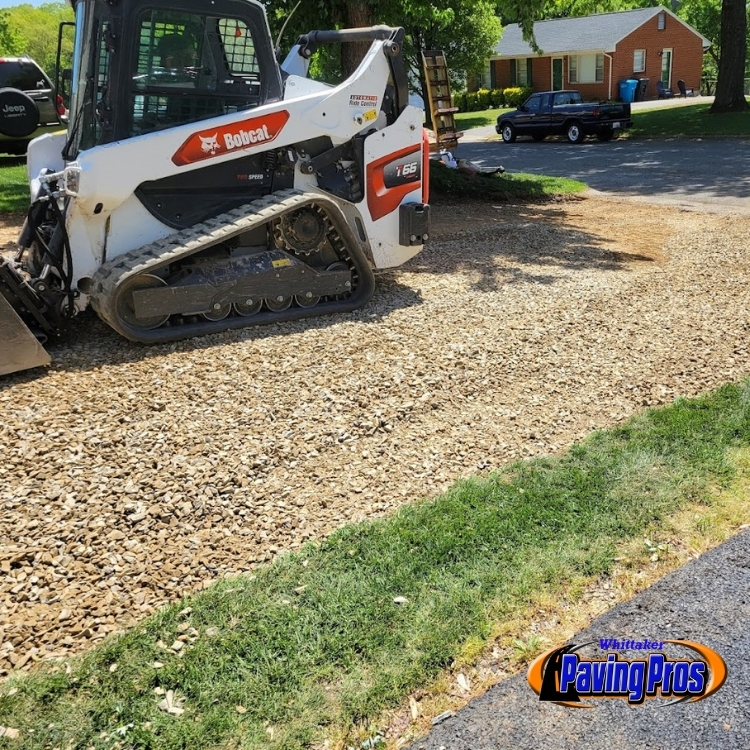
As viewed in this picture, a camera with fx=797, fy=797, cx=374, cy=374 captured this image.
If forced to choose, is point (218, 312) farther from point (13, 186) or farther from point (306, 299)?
point (13, 186)

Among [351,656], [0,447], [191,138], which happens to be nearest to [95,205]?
[191,138]

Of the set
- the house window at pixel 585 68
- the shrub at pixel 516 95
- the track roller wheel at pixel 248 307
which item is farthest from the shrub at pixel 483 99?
A: the track roller wheel at pixel 248 307

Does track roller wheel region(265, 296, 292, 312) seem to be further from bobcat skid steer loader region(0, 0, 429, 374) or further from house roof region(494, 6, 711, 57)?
house roof region(494, 6, 711, 57)

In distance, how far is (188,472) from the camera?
4.45 meters

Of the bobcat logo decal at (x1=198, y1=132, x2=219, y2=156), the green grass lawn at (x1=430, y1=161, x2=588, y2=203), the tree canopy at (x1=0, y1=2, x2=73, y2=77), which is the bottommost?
the green grass lawn at (x1=430, y1=161, x2=588, y2=203)

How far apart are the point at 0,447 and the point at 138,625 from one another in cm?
177

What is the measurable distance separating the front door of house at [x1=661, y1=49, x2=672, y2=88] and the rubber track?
45641 millimetres

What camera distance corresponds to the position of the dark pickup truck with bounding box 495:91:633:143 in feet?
87.9

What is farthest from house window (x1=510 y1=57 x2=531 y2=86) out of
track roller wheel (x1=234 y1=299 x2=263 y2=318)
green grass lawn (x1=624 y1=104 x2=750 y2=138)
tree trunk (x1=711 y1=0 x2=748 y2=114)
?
track roller wheel (x1=234 y1=299 x2=263 y2=318)

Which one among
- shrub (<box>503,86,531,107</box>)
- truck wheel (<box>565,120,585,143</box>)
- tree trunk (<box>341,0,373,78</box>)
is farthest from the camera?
shrub (<box>503,86,531,107</box>)

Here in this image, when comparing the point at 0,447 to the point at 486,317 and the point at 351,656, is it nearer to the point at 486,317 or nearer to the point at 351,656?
the point at 351,656

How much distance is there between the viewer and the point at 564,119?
27.3 meters

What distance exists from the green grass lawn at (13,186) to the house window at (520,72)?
1373 inches

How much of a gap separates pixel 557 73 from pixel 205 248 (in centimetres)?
4480
